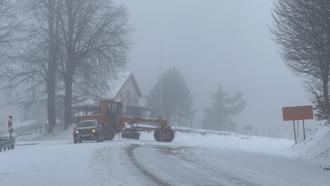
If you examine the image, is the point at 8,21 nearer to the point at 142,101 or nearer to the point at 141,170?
the point at 141,170

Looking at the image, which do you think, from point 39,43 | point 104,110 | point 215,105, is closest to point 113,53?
point 39,43

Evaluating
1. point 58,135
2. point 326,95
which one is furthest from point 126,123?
point 326,95

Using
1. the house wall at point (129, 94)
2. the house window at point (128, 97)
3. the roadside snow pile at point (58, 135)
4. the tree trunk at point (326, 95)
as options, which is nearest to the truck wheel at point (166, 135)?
the roadside snow pile at point (58, 135)

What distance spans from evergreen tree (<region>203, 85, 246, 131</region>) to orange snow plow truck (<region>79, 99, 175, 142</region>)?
80.8 metres

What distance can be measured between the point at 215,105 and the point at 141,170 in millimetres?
118445

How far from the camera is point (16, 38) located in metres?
60.2

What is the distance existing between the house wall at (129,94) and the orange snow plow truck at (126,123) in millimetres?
54738

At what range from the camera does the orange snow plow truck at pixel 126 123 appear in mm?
53500

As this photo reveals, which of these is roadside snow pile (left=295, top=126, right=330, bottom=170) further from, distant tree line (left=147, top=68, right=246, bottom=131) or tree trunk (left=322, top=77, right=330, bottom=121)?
distant tree line (left=147, top=68, right=246, bottom=131)

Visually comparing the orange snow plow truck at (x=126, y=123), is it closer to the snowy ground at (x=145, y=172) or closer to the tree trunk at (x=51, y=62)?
the tree trunk at (x=51, y=62)

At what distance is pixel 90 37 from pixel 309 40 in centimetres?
3741

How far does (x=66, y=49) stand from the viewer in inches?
2613

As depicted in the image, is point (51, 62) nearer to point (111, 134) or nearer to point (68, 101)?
point (68, 101)

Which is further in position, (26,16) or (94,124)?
(26,16)
